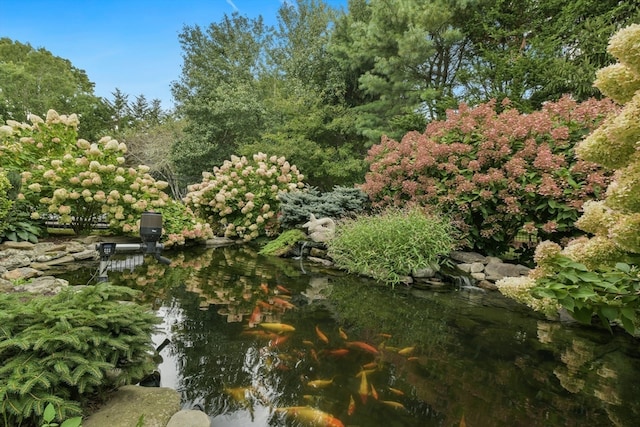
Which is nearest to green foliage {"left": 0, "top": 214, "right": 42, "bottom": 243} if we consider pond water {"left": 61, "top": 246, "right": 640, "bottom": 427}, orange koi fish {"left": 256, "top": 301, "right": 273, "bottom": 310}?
pond water {"left": 61, "top": 246, "right": 640, "bottom": 427}

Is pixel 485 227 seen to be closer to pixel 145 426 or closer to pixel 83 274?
pixel 145 426

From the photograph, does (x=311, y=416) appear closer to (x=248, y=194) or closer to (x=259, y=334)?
(x=259, y=334)

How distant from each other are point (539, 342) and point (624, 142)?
99.4 inches

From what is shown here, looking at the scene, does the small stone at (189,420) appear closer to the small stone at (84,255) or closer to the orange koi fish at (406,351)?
the orange koi fish at (406,351)

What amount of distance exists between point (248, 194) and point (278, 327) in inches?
233

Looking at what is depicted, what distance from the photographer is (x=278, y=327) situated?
315cm

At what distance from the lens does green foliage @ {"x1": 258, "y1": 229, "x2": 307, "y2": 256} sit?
7.36m

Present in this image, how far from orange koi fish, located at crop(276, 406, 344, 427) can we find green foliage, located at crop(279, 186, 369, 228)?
553cm

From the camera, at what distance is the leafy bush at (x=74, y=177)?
5945mm

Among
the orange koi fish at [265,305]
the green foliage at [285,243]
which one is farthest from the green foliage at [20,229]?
the orange koi fish at [265,305]

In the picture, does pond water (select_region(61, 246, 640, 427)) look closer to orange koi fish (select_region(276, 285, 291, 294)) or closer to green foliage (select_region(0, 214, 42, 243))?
orange koi fish (select_region(276, 285, 291, 294))

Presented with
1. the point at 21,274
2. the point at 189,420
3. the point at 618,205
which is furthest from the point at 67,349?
the point at 21,274

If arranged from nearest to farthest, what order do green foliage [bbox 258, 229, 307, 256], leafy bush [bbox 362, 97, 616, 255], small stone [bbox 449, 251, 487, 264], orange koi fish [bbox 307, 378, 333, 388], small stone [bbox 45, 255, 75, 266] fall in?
orange koi fish [bbox 307, 378, 333, 388] → leafy bush [bbox 362, 97, 616, 255] → small stone [bbox 45, 255, 75, 266] → small stone [bbox 449, 251, 487, 264] → green foliage [bbox 258, 229, 307, 256]

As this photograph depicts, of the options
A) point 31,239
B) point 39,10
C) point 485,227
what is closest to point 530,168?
point 485,227
